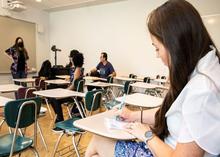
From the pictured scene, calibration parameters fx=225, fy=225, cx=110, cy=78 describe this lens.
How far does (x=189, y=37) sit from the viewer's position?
91cm

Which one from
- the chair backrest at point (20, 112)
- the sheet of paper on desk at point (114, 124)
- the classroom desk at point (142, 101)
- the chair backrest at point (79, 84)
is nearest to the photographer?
the sheet of paper on desk at point (114, 124)

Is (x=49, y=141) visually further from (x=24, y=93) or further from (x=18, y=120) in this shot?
(x=18, y=120)

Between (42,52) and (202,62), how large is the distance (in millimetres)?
7578

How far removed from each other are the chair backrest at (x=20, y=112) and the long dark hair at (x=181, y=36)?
4.10 feet

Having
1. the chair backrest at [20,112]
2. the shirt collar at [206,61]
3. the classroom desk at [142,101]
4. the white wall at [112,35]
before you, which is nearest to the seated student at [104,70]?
the white wall at [112,35]

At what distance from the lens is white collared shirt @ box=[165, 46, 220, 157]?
0.83 m

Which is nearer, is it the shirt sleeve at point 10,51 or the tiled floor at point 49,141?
the tiled floor at point 49,141

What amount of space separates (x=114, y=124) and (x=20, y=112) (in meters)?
0.80

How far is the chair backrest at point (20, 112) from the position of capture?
1.72m

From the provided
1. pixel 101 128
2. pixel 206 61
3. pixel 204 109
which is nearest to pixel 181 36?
pixel 206 61

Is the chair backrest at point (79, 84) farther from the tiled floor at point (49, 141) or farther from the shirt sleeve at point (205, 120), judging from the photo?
the shirt sleeve at point (205, 120)

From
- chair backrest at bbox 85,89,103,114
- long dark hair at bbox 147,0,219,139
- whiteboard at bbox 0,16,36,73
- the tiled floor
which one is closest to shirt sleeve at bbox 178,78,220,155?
long dark hair at bbox 147,0,219,139

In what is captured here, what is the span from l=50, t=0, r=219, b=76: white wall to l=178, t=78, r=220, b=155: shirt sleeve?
5.23 meters

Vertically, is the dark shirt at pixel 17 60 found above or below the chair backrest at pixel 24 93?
above
